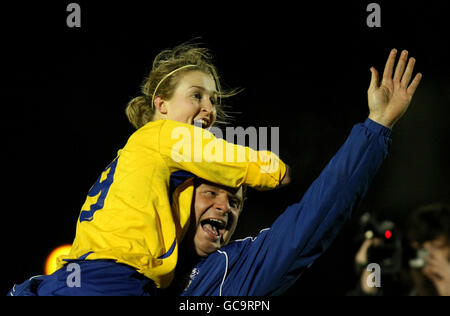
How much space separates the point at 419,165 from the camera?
174 inches

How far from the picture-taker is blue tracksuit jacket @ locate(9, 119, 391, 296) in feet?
5.43

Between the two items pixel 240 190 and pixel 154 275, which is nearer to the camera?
pixel 154 275

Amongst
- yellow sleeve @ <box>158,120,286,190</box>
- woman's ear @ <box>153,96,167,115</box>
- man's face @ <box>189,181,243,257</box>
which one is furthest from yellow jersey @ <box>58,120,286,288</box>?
woman's ear @ <box>153,96,167,115</box>

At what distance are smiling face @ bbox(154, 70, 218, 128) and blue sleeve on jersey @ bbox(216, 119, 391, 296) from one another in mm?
537

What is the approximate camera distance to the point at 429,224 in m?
2.14

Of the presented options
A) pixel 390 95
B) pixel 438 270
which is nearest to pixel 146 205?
pixel 390 95

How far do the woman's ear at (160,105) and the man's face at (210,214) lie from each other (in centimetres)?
37

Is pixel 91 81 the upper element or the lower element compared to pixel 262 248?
upper

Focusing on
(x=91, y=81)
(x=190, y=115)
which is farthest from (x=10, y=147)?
(x=190, y=115)

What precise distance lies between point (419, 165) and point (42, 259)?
10.3 ft

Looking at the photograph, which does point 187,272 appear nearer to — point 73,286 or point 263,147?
point 73,286

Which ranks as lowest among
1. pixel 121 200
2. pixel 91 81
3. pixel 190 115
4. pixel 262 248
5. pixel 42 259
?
pixel 42 259

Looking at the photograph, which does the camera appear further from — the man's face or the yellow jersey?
the yellow jersey

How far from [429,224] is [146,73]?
62.5 inches
